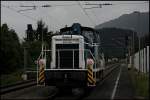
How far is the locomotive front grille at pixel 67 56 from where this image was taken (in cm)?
2203

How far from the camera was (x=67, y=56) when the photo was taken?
72.8ft

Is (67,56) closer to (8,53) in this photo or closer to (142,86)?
(142,86)

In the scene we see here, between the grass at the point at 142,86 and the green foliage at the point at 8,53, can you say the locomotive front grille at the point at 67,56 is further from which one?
the green foliage at the point at 8,53

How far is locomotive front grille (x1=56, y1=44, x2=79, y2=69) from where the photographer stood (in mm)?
22031

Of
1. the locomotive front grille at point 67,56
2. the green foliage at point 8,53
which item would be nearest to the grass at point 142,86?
the locomotive front grille at point 67,56

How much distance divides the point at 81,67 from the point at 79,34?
244 centimetres

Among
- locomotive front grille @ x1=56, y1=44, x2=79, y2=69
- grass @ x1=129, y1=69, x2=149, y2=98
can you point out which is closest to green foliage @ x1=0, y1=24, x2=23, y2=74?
grass @ x1=129, y1=69, x2=149, y2=98

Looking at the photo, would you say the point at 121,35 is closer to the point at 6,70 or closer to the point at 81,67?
the point at 6,70

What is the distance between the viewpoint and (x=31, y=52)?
48125 mm

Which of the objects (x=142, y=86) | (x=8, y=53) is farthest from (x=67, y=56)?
(x=8, y=53)

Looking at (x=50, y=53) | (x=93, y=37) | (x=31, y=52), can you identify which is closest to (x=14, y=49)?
(x=31, y=52)

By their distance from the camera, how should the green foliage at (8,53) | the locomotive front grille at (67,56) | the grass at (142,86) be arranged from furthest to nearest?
the green foliage at (8,53) → the locomotive front grille at (67,56) → the grass at (142,86)

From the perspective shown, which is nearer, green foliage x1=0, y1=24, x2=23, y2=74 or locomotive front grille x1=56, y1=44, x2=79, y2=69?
locomotive front grille x1=56, y1=44, x2=79, y2=69

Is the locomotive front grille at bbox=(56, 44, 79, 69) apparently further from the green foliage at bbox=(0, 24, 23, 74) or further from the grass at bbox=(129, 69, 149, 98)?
the green foliage at bbox=(0, 24, 23, 74)
